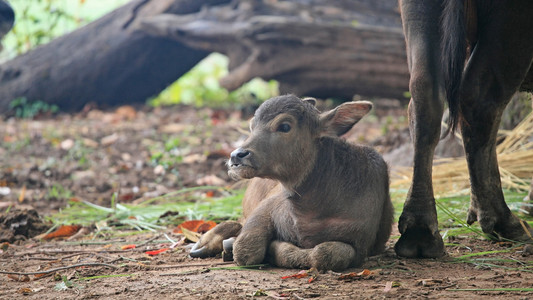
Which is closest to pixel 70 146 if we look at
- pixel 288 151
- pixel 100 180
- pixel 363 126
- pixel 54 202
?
pixel 100 180

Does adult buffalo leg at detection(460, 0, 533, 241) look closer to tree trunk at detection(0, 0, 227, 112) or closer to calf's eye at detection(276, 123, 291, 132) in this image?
calf's eye at detection(276, 123, 291, 132)

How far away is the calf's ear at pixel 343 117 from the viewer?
3.59m

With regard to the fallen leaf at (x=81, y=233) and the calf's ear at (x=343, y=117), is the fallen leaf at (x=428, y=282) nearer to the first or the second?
the calf's ear at (x=343, y=117)

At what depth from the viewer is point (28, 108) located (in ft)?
35.9

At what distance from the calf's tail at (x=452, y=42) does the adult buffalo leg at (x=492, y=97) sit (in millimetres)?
168

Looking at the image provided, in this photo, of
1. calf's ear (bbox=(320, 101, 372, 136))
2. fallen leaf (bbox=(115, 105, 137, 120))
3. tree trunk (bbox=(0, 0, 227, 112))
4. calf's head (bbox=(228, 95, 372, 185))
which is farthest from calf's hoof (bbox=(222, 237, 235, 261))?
tree trunk (bbox=(0, 0, 227, 112))

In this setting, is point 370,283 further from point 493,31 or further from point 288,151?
point 493,31

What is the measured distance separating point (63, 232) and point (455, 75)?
322cm

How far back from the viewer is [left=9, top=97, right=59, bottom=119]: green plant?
1081cm

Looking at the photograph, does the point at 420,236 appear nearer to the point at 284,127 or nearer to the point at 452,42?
the point at 284,127

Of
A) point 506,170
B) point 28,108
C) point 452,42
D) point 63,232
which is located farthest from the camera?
point 28,108

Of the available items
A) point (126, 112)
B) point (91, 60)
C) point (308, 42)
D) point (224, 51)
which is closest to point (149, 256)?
point (308, 42)

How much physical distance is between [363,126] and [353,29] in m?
1.53

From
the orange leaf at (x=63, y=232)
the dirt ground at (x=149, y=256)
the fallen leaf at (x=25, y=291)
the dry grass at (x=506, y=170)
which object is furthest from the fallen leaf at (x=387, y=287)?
the orange leaf at (x=63, y=232)
